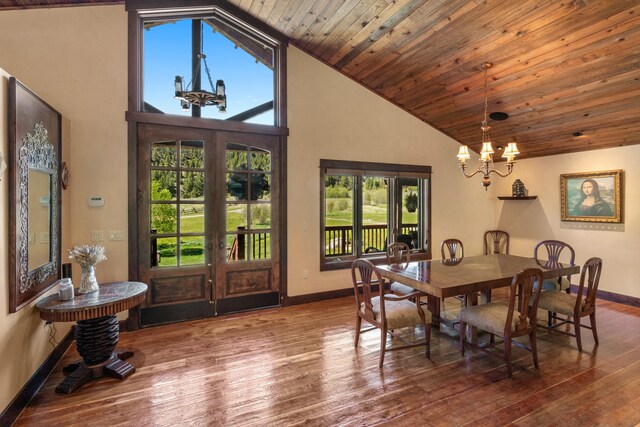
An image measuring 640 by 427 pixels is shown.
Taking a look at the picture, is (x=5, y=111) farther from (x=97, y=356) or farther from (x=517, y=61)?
(x=517, y=61)

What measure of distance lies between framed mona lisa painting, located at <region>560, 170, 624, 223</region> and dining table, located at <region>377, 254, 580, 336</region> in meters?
2.00

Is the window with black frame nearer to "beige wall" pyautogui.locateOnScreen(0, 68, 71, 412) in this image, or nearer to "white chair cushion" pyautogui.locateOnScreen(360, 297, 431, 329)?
"white chair cushion" pyautogui.locateOnScreen(360, 297, 431, 329)

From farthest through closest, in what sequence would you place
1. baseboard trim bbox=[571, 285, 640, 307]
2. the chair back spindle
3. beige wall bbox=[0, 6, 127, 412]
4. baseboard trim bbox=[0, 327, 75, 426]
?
1. baseboard trim bbox=[571, 285, 640, 307]
2. beige wall bbox=[0, 6, 127, 412]
3. the chair back spindle
4. baseboard trim bbox=[0, 327, 75, 426]

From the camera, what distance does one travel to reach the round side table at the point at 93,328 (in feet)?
7.98

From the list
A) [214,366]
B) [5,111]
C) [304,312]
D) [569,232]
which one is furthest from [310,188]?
[569,232]

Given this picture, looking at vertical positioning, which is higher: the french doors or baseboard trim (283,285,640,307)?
the french doors

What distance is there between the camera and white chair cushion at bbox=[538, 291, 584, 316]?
3.17 m

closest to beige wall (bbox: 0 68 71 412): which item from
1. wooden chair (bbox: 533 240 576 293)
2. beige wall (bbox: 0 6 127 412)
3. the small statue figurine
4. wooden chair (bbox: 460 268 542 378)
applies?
beige wall (bbox: 0 6 127 412)

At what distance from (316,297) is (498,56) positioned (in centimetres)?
389

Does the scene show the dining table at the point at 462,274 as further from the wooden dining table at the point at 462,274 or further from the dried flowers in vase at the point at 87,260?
the dried flowers in vase at the point at 87,260

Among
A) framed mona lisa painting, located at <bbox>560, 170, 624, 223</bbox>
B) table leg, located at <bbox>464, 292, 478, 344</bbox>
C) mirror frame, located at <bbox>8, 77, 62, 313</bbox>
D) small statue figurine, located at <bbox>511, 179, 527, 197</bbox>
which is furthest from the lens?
small statue figurine, located at <bbox>511, 179, 527, 197</bbox>

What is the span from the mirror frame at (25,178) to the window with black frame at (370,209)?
3.14 m

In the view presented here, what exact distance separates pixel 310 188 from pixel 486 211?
386 cm

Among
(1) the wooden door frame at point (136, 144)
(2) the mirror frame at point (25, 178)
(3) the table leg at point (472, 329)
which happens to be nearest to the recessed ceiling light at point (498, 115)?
(3) the table leg at point (472, 329)
